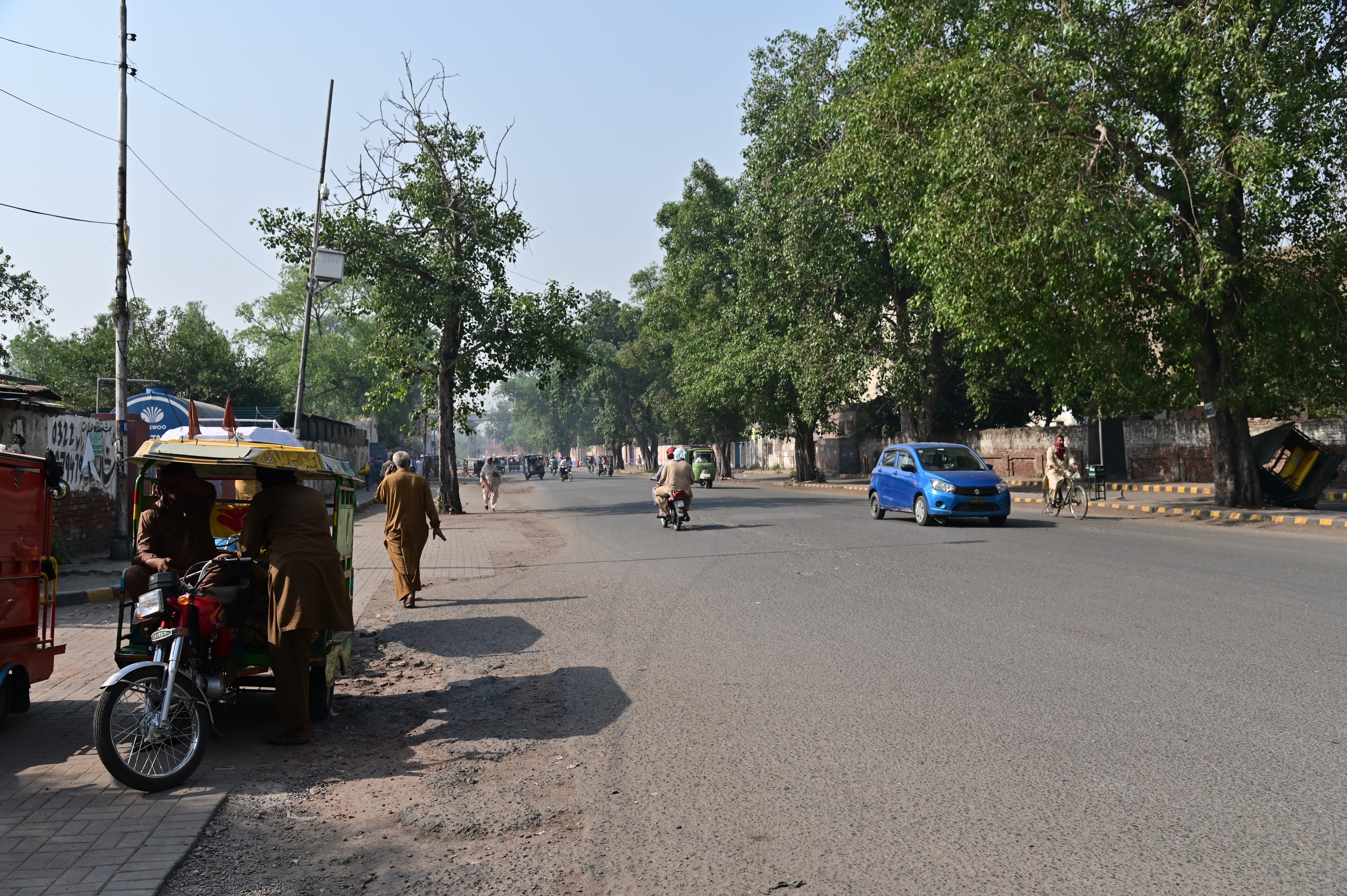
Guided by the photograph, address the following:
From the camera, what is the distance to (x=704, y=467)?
150 feet

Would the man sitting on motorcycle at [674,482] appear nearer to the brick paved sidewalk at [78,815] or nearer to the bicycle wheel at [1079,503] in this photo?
the bicycle wheel at [1079,503]

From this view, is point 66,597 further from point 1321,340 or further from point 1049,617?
point 1321,340

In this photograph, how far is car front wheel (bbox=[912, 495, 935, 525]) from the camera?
19.7 m

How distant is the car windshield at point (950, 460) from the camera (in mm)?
20094

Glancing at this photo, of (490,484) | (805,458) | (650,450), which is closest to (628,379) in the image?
(650,450)

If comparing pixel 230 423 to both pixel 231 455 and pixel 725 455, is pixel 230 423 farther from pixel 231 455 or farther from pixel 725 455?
pixel 725 455

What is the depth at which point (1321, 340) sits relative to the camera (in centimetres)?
1827

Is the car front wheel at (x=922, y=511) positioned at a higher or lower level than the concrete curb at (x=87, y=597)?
higher

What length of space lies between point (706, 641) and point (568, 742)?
291cm

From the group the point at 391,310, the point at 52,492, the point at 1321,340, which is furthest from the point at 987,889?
the point at 391,310

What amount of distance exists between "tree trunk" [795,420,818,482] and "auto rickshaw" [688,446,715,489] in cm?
384

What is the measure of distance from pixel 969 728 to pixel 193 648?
4294 mm

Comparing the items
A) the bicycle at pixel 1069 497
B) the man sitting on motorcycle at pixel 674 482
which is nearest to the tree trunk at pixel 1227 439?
the bicycle at pixel 1069 497

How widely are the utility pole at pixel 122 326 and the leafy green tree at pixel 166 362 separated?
29.3 meters
